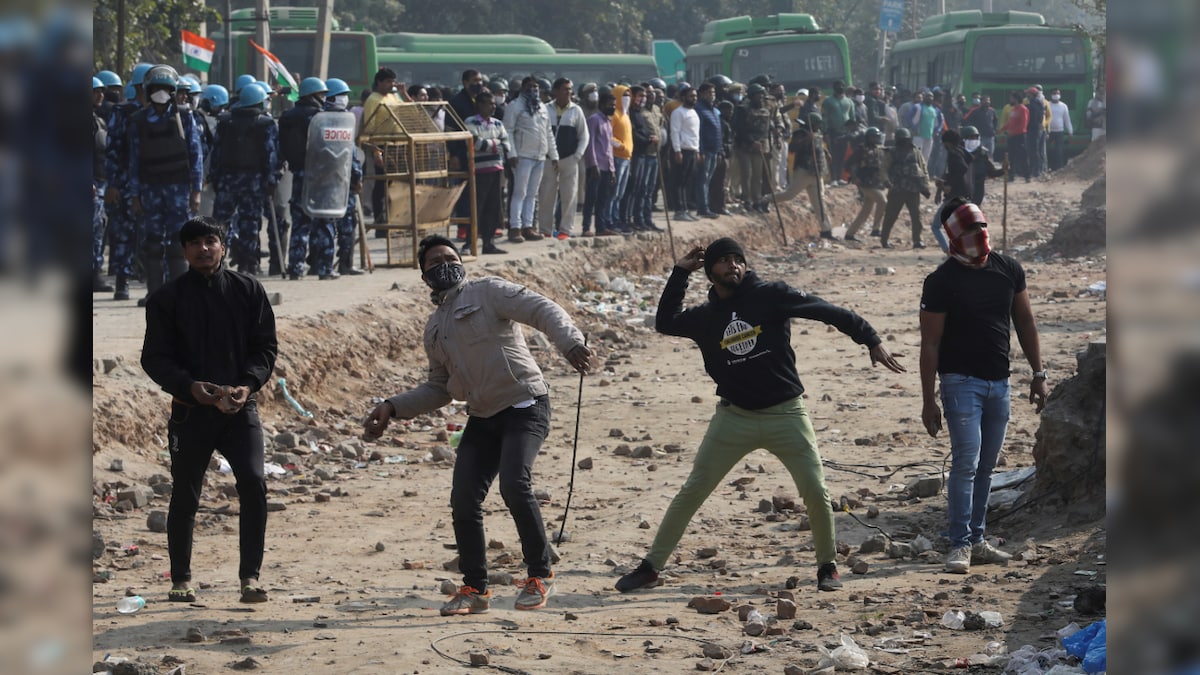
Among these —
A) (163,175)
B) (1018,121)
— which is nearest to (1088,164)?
(1018,121)

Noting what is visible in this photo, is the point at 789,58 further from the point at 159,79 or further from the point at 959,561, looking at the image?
the point at 959,561

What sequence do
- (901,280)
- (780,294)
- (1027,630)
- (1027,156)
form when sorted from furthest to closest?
(1027,156) → (901,280) → (780,294) → (1027,630)

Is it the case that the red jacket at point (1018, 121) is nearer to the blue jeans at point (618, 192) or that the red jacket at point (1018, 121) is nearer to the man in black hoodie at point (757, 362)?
the blue jeans at point (618, 192)

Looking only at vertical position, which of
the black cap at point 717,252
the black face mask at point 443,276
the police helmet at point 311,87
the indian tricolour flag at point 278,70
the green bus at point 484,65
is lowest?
the black face mask at point 443,276

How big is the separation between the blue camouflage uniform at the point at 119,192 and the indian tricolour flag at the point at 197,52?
748 cm

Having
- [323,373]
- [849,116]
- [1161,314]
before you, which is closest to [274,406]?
[323,373]

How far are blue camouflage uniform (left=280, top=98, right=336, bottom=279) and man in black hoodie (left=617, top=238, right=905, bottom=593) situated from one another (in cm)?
710

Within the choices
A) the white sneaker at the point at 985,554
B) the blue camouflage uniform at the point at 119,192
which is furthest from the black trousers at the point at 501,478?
the blue camouflage uniform at the point at 119,192

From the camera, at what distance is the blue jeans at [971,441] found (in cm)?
650

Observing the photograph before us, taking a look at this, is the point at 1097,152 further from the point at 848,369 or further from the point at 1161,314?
the point at 1161,314

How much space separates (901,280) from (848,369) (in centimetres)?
604

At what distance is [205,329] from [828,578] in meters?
2.77

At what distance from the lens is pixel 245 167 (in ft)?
40.1

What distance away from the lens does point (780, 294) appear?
6133mm
